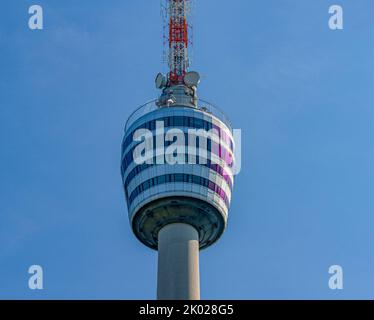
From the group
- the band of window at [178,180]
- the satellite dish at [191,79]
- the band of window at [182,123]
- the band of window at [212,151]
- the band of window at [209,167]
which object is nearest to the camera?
the band of window at [178,180]

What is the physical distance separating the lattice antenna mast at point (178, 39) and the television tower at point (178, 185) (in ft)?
29.2

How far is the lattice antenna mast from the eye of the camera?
141 m

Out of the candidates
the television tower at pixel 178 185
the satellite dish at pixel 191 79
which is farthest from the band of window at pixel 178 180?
the satellite dish at pixel 191 79

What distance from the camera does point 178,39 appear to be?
143 m

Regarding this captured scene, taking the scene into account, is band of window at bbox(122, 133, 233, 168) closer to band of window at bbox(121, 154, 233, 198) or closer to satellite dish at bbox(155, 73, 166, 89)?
band of window at bbox(121, 154, 233, 198)

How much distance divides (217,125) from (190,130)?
4.88 m

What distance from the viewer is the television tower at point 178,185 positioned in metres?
121

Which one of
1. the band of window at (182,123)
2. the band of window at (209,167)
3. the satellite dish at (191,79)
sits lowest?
the band of window at (209,167)

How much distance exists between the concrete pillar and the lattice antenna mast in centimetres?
2782

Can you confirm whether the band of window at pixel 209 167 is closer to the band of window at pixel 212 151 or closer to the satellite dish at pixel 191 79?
the band of window at pixel 212 151

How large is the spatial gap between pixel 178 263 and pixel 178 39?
4007 centimetres

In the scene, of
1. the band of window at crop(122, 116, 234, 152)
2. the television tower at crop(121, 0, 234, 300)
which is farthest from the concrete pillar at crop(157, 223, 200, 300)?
the band of window at crop(122, 116, 234, 152)

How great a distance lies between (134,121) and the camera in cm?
13162
